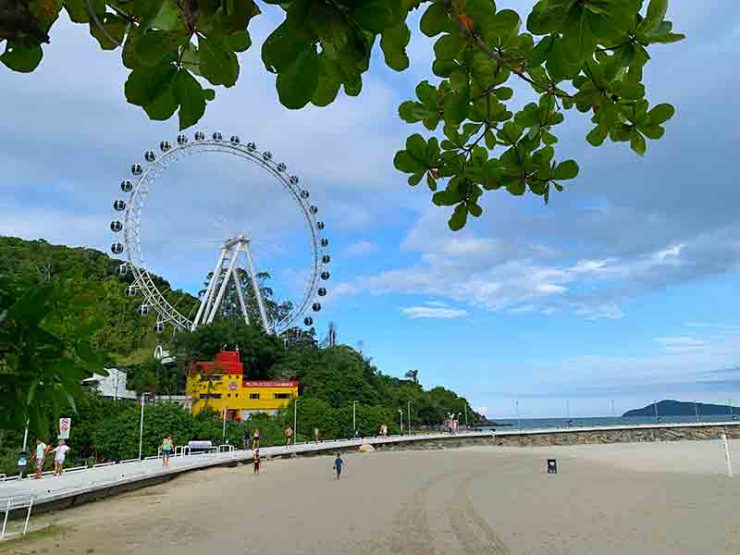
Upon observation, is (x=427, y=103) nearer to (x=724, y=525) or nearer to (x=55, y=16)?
(x=55, y=16)

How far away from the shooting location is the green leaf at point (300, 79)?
37.7 inches

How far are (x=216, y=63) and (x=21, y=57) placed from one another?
1.72ft

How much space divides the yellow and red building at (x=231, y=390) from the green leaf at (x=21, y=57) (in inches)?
1603

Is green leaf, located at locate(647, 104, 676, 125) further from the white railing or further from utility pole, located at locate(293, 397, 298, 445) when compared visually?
utility pole, located at locate(293, 397, 298, 445)

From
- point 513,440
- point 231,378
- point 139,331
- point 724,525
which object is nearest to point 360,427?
point 231,378

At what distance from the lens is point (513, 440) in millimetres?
52688

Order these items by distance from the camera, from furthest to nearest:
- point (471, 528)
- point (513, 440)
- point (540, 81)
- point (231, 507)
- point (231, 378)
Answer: point (513, 440), point (231, 378), point (231, 507), point (471, 528), point (540, 81)

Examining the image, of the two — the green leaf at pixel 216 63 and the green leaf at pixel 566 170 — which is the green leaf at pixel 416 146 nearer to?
the green leaf at pixel 566 170

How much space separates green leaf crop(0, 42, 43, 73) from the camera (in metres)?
1.27

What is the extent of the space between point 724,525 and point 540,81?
15411mm

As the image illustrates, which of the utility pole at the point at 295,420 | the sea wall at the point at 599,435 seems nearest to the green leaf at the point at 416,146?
the utility pole at the point at 295,420

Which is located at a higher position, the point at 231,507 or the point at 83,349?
the point at 83,349

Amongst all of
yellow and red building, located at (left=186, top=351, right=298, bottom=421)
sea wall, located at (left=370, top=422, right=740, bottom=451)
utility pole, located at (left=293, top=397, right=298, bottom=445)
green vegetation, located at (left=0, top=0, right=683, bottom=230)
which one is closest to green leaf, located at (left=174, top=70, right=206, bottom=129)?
green vegetation, located at (left=0, top=0, right=683, bottom=230)

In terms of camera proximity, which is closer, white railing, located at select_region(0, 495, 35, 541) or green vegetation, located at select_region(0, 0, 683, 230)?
green vegetation, located at select_region(0, 0, 683, 230)
